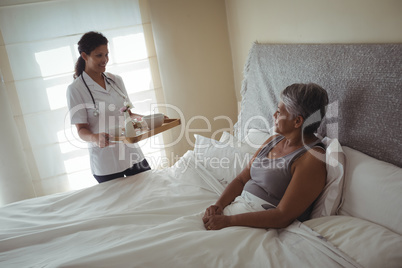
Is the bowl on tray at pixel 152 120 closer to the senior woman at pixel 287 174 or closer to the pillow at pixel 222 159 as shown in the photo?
the pillow at pixel 222 159

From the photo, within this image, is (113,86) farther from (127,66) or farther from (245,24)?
(245,24)

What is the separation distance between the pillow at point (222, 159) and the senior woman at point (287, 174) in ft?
0.76

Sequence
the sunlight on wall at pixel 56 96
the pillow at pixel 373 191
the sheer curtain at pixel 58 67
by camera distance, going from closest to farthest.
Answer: the pillow at pixel 373 191 → the sheer curtain at pixel 58 67 → the sunlight on wall at pixel 56 96

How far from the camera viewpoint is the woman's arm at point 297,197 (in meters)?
1.38

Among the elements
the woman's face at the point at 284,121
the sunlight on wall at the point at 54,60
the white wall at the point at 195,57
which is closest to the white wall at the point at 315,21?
the white wall at the point at 195,57

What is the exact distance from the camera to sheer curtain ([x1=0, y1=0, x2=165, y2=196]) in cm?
268

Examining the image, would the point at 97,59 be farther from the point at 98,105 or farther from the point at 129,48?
the point at 129,48

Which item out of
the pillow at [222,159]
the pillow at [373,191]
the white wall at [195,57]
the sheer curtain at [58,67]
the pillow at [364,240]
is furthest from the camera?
the white wall at [195,57]

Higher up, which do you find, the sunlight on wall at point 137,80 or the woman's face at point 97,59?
the woman's face at point 97,59

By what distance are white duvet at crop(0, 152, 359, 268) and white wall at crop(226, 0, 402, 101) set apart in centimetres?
92

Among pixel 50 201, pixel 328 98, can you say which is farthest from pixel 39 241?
pixel 328 98

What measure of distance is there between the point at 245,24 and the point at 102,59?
48.1 inches

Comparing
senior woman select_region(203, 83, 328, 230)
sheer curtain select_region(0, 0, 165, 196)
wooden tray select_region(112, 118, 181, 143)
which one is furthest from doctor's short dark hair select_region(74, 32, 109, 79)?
senior woman select_region(203, 83, 328, 230)

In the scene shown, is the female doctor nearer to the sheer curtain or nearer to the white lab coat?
the white lab coat
